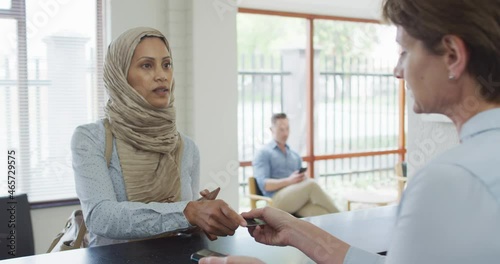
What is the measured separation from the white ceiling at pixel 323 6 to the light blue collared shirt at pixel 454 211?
4.83 metres

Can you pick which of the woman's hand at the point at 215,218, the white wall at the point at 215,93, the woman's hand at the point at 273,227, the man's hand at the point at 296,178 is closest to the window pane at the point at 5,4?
the white wall at the point at 215,93

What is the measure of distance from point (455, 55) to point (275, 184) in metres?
3.98

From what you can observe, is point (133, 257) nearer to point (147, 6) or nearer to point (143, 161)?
point (143, 161)

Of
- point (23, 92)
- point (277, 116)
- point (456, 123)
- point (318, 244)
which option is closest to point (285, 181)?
point (277, 116)

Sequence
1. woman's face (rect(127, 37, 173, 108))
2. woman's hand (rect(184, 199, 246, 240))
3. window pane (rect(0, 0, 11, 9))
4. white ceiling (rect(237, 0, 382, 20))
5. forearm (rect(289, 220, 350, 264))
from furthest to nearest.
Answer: white ceiling (rect(237, 0, 382, 20)) → window pane (rect(0, 0, 11, 9)) → woman's face (rect(127, 37, 173, 108)) → woman's hand (rect(184, 199, 246, 240)) → forearm (rect(289, 220, 350, 264))

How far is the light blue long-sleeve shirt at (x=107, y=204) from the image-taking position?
5.66ft

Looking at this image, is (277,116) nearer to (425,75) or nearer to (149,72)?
(149,72)

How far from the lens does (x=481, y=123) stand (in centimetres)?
86

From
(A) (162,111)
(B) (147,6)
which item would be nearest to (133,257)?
(A) (162,111)

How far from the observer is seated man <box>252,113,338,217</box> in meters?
4.70

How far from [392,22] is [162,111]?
53.1 inches

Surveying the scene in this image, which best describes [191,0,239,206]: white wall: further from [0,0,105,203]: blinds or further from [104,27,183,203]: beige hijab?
[104,27,183,203]: beige hijab

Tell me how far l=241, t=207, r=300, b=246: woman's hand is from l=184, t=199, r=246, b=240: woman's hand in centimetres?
5

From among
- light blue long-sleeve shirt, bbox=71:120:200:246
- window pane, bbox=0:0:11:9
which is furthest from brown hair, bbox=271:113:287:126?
light blue long-sleeve shirt, bbox=71:120:200:246
